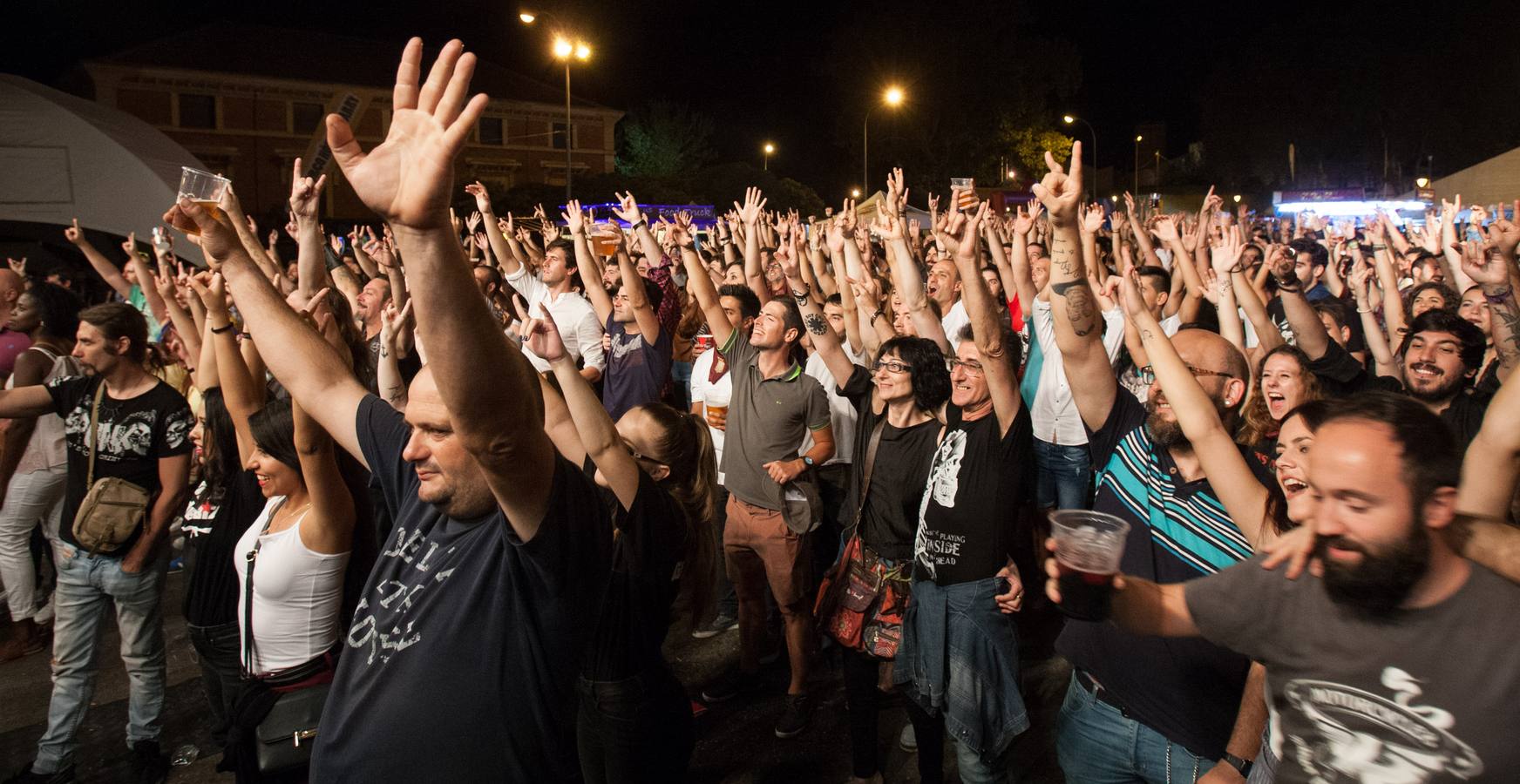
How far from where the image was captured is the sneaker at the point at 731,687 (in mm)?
4836

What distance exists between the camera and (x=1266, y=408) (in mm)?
3719

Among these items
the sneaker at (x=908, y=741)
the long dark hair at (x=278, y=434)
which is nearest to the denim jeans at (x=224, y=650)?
the long dark hair at (x=278, y=434)

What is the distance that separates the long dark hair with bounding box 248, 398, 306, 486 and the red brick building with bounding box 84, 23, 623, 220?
37855mm

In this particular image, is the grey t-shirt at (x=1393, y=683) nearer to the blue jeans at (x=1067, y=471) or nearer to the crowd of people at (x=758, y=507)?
the crowd of people at (x=758, y=507)

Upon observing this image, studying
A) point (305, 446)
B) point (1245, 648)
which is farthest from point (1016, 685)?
point (305, 446)

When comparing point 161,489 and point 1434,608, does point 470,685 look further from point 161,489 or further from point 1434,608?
point 161,489

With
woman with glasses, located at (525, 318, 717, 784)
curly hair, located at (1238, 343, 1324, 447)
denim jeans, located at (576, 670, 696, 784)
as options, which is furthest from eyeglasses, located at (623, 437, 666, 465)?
curly hair, located at (1238, 343, 1324, 447)

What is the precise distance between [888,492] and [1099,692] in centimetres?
140

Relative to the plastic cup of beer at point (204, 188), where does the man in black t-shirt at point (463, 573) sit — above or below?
below

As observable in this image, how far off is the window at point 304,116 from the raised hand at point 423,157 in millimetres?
51715

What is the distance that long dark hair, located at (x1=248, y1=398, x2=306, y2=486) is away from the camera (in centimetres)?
316

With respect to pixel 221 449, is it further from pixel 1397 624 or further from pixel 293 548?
pixel 1397 624

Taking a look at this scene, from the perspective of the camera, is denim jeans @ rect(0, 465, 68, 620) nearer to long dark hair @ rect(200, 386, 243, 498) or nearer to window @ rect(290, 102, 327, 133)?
long dark hair @ rect(200, 386, 243, 498)

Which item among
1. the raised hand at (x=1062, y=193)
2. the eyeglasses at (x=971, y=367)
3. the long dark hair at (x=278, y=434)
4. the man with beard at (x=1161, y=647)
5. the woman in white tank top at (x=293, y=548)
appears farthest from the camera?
the eyeglasses at (x=971, y=367)
